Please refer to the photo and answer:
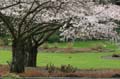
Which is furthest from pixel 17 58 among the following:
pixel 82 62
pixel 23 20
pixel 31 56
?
pixel 82 62

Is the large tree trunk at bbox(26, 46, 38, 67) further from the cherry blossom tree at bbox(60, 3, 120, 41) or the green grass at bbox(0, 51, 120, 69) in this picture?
the green grass at bbox(0, 51, 120, 69)

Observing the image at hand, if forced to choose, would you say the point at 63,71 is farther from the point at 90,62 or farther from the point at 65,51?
the point at 65,51

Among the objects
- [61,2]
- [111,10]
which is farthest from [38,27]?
[111,10]

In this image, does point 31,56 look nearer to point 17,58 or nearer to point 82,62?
point 17,58

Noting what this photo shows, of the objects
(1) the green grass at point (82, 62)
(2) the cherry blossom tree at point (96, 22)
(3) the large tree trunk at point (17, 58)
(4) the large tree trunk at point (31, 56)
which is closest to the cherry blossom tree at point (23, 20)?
(3) the large tree trunk at point (17, 58)

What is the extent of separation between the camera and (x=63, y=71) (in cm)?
2059

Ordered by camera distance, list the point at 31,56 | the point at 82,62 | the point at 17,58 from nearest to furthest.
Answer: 1. the point at 17,58
2. the point at 31,56
3. the point at 82,62

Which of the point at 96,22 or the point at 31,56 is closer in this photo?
the point at 96,22

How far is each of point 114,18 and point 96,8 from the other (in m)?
1.05

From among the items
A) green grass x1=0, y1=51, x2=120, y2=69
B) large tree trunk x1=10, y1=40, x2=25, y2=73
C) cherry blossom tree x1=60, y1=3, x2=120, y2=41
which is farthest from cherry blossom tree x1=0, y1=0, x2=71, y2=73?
green grass x1=0, y1=51, x2=120, y2=69

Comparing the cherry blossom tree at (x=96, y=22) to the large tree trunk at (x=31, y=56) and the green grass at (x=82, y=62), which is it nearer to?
the large tree trunk at (x=31, y=56)

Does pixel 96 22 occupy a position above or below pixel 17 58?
above

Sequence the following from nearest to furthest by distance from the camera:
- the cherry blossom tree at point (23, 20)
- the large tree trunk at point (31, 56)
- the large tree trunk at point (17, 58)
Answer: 1. the cherry blossom tree at point (23, 20)
2. the large tree trunk at point (17, 58)
3. the large tree trunk at point (31, 56)

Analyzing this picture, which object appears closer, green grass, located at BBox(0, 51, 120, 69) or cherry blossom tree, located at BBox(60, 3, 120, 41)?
cherry blossom tree, located at BBox(60, 3, 120, 41)
